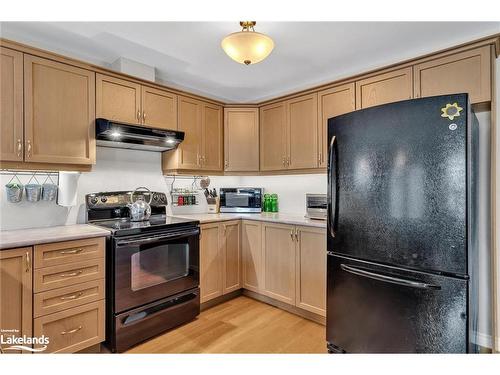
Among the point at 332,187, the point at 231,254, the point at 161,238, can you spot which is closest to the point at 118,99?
the point at 161,238

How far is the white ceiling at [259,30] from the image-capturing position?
208 cm

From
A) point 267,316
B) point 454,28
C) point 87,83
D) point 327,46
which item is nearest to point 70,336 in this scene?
point 267,316

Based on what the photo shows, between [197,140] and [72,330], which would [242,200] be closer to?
[197,140]

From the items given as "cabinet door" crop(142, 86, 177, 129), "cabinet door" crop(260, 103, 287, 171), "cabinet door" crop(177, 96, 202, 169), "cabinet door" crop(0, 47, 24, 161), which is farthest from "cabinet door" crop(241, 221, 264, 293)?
"cabinet door" crop(0, 47, 24, 161)

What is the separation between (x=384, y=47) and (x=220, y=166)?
200cm

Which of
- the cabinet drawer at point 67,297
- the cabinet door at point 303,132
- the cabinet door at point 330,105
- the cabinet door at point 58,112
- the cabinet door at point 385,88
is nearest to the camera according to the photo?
the cabinet drawer at point 67,297

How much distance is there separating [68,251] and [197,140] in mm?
1679

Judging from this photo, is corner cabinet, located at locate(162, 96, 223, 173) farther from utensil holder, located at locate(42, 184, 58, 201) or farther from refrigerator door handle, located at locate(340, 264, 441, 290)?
refrigerator door handle, located at locate(340, 264, 441, 290)

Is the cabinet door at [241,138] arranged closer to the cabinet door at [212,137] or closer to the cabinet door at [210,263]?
the cabinet door at [212,137]

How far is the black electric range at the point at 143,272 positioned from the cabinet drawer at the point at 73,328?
77mm

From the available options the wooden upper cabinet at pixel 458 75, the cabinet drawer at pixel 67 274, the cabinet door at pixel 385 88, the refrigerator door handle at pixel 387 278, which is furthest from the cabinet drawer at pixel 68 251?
the wooden upper cabinet at pixel 458 75

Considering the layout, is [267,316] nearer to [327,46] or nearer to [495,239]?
[495,239]

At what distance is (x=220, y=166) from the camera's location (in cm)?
333

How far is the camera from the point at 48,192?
2.22 metres
